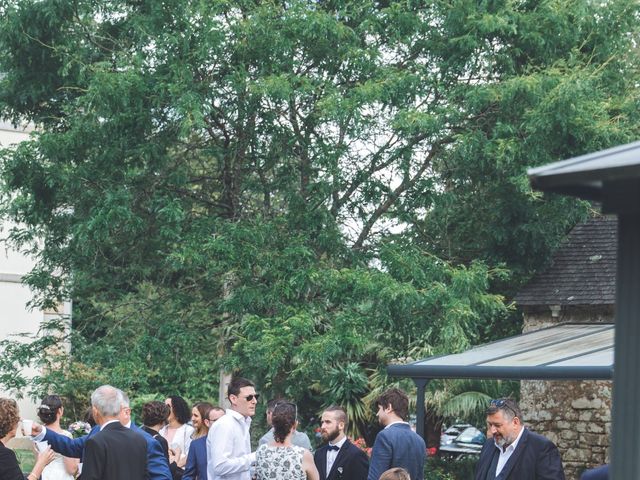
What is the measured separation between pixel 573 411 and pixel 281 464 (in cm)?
1289

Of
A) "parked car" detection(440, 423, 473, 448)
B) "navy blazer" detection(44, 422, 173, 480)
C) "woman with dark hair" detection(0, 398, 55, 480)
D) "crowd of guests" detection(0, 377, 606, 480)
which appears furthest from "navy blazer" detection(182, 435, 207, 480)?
"parked car" detection(440, 423, 473, 448)

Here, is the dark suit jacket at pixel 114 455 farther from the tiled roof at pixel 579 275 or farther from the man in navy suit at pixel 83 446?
the tiled roof at pixel 579 275

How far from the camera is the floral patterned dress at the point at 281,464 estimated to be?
28.3 ft

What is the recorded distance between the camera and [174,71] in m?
16.8

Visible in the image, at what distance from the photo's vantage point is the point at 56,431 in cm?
906

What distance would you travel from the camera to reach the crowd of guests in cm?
779

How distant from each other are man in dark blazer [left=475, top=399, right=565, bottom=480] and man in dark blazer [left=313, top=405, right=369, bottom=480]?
5.06 ft

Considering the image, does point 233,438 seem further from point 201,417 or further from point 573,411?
→ point 573,411

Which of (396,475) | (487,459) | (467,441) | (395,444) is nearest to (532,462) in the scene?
(487,459)

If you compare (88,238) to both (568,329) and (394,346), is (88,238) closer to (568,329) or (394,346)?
(394,346)

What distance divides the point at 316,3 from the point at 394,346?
16.7 feet

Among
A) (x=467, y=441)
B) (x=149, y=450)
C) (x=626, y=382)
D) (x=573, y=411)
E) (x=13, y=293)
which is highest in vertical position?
(x=626, y=382)

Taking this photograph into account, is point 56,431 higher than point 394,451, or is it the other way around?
point 56,431

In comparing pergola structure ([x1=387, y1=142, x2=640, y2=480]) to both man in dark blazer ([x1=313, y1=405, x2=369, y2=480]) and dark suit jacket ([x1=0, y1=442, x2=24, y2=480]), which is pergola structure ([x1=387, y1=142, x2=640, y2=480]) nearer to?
dark suit jacket ([x1=0, y1=442, x2=24, y2=480])
